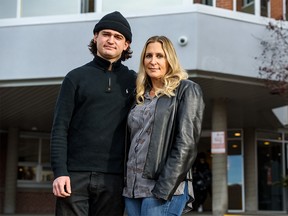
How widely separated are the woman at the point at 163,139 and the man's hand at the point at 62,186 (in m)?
0.34

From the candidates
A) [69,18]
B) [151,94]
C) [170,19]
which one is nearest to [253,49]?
[170,19]

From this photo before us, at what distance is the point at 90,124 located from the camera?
326cm

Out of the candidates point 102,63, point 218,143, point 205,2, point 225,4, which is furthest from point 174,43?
point 102,63

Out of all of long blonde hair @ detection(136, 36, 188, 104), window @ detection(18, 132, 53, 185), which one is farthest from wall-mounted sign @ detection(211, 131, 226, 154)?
long blonde hair @ detection(136, 36, 188, 104)

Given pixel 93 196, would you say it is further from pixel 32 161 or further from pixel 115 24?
pixel 32 161

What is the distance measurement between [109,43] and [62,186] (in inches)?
37.5

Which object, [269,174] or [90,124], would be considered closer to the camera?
[90,124]

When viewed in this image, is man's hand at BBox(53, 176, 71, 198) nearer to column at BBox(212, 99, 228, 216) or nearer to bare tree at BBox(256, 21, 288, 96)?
bare tree at BBox(256, 21, 288, 96)

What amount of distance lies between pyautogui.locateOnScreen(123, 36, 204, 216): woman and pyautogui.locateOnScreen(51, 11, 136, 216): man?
0.14 m

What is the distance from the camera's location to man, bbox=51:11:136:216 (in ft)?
10.5

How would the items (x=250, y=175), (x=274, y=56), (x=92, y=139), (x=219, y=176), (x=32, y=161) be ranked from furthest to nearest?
1. (x=32, y=161)
2. (x=250, y=175)
3. (x=219, y=176)
4. (x=274, y=56)
5. (x=92, y=139)

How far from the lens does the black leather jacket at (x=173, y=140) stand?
2902 mm

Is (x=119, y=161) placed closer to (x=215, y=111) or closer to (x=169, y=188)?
(x=169, y=188)

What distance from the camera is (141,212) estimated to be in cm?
301
